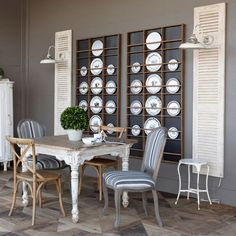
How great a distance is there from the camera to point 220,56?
4930 millimetres

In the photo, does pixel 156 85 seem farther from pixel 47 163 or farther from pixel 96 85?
pixel 47 163

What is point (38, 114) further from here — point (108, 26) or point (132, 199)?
point (132, 199)

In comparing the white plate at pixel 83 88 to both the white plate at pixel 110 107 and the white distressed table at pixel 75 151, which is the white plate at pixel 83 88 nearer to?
the white plate at pixel 110 107

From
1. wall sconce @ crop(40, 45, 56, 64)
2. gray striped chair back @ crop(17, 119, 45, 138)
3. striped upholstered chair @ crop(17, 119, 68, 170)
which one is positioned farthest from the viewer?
wall sconce @ crop(40, 45, 56, 64)

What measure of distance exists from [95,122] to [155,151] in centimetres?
242

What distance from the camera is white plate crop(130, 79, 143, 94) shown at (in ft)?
19.1

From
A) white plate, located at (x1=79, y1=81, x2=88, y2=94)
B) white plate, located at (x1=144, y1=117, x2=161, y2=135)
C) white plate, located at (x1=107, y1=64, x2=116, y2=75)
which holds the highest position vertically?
white plate, located at (x1=107, y1=64, x2=116, y2=75)

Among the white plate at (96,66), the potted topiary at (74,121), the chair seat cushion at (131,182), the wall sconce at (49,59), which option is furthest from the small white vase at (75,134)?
the wall sconce at (49,59)

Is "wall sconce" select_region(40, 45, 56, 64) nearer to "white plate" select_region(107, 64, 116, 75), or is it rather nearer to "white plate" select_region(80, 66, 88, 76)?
"white plate" select_region(80, 66, 88, 76)

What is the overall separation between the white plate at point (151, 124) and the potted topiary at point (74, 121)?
4.48ft

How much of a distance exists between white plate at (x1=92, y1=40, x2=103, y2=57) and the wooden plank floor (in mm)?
2347

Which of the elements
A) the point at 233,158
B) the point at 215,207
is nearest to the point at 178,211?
the point at 215,207

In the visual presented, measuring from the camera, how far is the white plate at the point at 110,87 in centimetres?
619

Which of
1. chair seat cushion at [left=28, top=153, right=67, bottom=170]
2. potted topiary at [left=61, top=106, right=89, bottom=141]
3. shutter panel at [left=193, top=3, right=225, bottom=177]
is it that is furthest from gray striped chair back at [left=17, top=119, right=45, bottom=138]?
shutter panel at [left=193, top=3, right=225, bottom=177]
